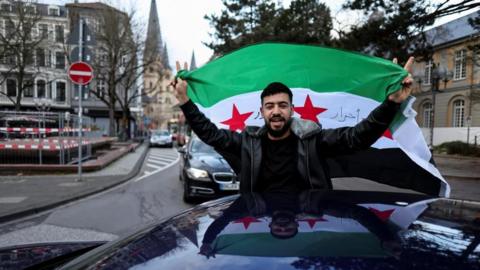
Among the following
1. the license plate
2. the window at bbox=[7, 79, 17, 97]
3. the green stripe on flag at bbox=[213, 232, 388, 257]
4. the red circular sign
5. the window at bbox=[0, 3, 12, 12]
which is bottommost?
the license plate

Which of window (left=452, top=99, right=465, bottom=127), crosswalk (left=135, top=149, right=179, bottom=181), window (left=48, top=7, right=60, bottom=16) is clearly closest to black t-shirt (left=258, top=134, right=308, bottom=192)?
crosswalk (left=135, top=149, right=179, bottom=181)

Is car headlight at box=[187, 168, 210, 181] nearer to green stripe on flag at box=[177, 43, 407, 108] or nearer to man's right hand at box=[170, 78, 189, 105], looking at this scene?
green stripe on flag at box=[177, 43, 407, 108]

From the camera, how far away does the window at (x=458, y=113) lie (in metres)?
36.5

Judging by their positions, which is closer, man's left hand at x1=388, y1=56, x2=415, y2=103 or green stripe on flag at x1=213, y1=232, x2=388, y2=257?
green stripe on flag at x1=213, y1=232, x2=388, y2=257

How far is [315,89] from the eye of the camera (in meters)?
4.11

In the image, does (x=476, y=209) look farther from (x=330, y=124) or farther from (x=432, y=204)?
(x=330, y=124)

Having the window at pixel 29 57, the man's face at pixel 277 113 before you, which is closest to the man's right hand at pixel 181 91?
the man's face at pixel 277 113

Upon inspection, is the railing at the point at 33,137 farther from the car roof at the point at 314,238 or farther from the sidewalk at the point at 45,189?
the car roof at the point at 314,238

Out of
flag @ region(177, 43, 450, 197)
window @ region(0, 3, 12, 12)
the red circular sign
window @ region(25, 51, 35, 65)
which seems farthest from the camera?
window @ region(25, 51, 35, 65)

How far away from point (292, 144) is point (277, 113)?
280mm

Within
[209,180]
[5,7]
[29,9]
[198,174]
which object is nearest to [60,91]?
[29,9]

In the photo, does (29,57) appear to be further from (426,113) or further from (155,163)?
(426,113)

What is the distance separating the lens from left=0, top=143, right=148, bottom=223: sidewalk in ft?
24.7

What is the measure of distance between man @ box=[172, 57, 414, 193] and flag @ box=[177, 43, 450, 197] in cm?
78
